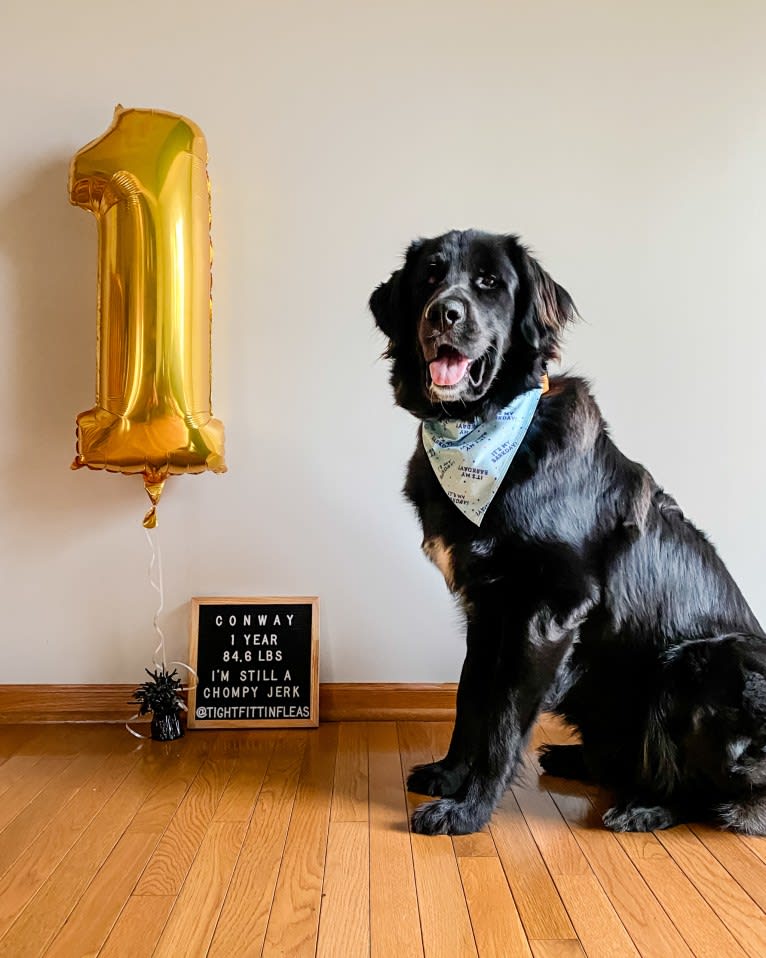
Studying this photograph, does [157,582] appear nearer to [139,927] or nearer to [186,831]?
[186,831]

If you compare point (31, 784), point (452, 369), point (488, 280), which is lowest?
point (31, 784)

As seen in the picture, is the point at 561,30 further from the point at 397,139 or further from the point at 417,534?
the point at 417,534

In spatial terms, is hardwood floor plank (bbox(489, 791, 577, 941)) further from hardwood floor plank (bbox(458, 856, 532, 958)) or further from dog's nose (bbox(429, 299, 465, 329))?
dog's nose (bbox(429, 299, 465, 329))

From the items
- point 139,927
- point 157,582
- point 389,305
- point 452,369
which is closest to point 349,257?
point 389,305

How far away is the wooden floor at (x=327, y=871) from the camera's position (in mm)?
1293

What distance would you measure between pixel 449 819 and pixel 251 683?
2.90 feet

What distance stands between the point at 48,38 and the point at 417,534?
1.79 m

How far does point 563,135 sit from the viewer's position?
244 cm

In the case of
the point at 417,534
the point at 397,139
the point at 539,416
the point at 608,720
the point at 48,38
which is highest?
the point at 48,38

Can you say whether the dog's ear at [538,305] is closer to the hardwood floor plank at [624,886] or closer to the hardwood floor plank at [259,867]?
the hardwood floor plank at [624,886]

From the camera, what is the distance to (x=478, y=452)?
5.79 feet

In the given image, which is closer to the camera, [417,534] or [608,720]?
[608,720]

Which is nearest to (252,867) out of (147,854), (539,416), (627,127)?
(147,854)

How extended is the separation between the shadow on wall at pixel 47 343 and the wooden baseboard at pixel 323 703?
1.54 ft
